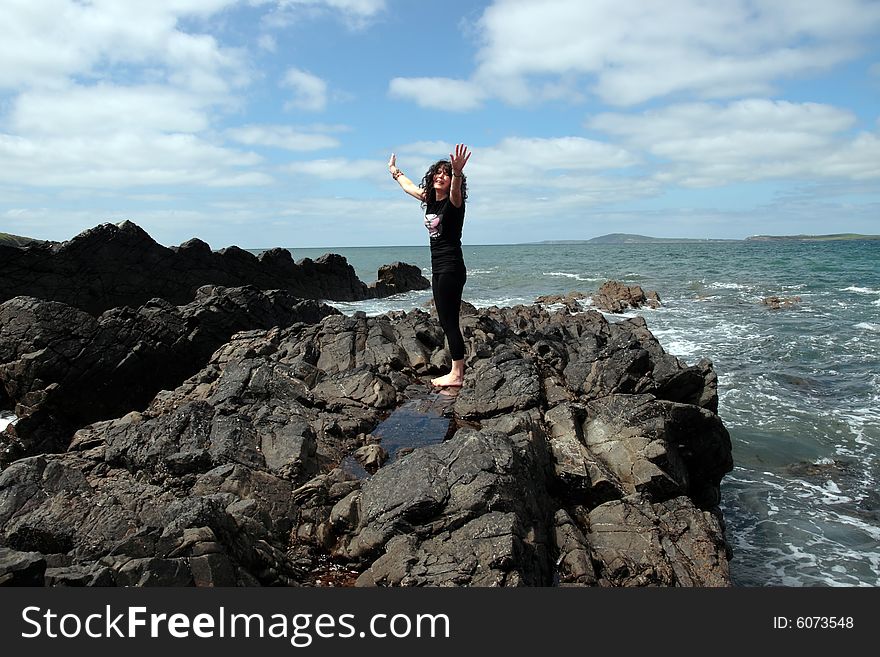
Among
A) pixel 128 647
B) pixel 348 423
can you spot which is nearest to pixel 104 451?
pixel 348 423

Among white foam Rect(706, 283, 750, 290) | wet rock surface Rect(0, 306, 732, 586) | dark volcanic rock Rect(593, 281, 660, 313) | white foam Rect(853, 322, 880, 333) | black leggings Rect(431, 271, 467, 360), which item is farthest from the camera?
white foam Rect(706, 283, 750, 290)

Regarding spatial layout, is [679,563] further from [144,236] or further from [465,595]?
[144,236]

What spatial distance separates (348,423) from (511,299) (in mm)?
37097

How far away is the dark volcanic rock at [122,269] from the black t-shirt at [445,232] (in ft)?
91.0

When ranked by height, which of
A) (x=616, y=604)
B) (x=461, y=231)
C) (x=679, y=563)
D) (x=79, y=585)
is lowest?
(x=679, y=563)

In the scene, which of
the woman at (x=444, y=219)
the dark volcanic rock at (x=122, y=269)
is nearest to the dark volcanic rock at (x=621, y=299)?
the dark volcanic rock at (x=122, y=269)

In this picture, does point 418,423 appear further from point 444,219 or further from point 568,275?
point 568,275

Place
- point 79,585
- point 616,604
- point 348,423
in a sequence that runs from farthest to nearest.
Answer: point 348,423, point 616,604, point 79,585

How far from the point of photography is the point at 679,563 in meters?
6.56

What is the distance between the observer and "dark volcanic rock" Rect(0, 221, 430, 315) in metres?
28.4

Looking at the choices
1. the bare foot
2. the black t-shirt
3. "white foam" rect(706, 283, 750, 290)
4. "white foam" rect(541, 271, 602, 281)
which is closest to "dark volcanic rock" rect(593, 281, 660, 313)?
"white foam" rect(706, 283, 750, 290)

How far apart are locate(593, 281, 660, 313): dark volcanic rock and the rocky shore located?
2469 cm

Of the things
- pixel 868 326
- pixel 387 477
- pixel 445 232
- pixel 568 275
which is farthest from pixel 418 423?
pixel 568 275

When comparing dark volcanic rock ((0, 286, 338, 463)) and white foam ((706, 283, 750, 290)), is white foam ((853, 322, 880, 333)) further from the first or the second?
dark volcanic rock ((0, 286, 338, 463))
